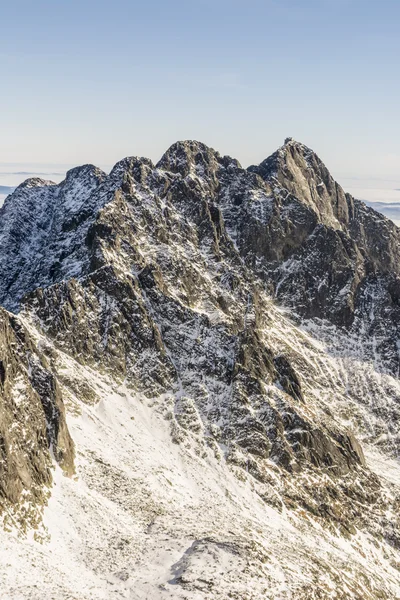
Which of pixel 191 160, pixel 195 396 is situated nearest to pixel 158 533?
pixel 195 396

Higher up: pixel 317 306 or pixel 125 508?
pixel 317 306

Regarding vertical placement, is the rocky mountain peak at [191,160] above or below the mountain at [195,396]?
above

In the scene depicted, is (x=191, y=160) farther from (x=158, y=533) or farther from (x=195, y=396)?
(x=158, y=533)

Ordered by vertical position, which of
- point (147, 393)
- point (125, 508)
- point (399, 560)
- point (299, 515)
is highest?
point (147, 393)

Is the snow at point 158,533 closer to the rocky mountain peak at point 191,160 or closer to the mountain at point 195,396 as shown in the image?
the mountain at point 195,396

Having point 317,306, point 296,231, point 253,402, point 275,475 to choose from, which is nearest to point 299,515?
point 275,475

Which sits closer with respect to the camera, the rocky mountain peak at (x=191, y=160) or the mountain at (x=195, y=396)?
the mountain at (x=195, y=396)

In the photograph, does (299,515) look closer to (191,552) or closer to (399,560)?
Result: (399,560)

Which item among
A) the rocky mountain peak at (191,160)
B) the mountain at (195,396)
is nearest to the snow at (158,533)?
the mountain at (195,396)

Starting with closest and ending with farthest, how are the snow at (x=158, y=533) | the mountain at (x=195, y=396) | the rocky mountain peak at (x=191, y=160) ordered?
the snow at (x=158, y=533) < the mountain at (x=195, y=396) < the rocky mountain peak at (x=191, y=160)

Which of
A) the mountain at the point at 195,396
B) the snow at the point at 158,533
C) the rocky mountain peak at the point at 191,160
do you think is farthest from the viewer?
the rocky mountain peak at the point at 191,160
